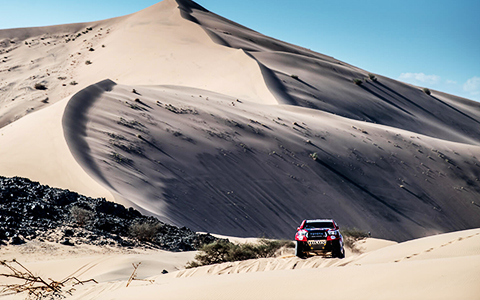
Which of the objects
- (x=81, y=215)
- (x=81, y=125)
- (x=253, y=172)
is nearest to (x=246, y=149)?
(x=253, y=172)

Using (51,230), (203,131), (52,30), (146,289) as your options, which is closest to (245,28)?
(52,30)

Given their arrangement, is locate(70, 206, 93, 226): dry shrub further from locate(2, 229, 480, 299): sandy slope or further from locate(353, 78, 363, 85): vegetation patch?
locate(353, 78, 363, 85): vegetation patch

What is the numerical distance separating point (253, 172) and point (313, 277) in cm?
1754

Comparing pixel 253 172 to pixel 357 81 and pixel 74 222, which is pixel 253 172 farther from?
pixel 357 81

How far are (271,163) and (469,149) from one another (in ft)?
67.4

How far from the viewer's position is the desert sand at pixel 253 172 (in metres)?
7.42

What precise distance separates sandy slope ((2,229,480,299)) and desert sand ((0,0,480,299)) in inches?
1.6

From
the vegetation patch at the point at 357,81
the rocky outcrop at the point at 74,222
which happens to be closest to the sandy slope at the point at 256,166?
the rocky outcrop at the point at 74,222

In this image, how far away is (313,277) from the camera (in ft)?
23.4

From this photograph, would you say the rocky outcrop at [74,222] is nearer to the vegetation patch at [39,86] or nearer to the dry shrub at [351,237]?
the dry shrub at [351,237]

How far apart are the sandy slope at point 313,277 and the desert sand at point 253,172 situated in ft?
0.13

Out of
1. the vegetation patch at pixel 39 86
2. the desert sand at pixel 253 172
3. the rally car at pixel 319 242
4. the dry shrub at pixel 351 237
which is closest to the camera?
the desert sand at pixel 253 172

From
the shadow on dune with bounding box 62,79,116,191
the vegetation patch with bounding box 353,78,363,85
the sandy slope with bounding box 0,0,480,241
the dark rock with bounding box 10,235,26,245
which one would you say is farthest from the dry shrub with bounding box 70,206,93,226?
the vegetation patch with bounding box 353,78,363,85

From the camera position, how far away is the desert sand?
7418 mm
